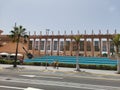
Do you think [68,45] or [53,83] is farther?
[68,45]

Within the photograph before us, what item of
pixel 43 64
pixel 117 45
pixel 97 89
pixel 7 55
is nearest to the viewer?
pixel 97 89

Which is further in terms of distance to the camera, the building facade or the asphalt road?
the building facade

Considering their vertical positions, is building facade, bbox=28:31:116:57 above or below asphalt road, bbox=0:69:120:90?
above

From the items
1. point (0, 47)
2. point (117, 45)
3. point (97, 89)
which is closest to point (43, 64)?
point (117, 45)

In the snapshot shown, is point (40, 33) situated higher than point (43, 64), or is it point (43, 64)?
point (40, 33)

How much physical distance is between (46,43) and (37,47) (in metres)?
4.42

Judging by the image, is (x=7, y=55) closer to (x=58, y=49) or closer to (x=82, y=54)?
(x=58, y=49)

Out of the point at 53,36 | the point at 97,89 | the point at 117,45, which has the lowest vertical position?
Answer: the point at 97,89

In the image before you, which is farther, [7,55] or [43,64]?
[7,55]

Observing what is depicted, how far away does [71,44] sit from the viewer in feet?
228

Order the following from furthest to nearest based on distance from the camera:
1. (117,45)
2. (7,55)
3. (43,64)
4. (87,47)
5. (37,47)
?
(37,47)
(87,47)
(7,55)
(43,64)
(117,45)

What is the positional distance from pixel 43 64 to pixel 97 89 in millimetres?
28101

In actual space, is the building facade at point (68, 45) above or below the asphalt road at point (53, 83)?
above

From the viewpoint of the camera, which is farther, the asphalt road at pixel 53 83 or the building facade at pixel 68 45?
the building facade at pixel 68 45
